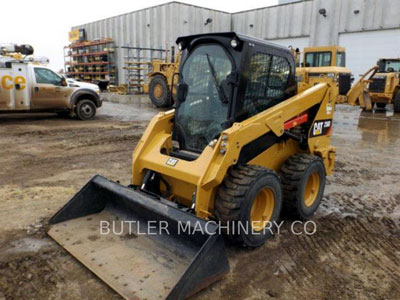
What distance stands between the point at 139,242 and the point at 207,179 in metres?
0.91

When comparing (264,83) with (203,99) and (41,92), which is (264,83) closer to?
(203,99)

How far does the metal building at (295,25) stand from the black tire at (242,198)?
1778cm

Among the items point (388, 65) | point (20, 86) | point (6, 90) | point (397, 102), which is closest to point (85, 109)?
point (20, 86)

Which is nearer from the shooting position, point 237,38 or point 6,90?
point 237,38

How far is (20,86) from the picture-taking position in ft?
33.8

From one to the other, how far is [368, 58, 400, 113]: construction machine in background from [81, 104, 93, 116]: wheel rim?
462 inches

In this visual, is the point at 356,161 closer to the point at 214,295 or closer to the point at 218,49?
the point at 218,49

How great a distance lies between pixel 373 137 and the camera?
9359 mm

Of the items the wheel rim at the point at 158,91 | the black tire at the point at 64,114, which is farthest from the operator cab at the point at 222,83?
the wheel rim at the point at 158,91

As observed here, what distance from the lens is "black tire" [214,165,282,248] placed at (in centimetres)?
298

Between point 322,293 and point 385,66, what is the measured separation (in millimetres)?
15508

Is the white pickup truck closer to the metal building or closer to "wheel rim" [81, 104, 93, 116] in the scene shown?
"wheel rim" [81, 104, 93, 116]

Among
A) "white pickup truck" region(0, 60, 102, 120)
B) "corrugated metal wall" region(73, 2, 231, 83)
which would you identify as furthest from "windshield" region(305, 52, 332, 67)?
"corrugated metal wall" region(73, 2, 231, 83)

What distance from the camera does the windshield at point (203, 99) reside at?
135 inches
